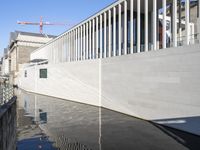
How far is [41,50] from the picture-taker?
4891 cm

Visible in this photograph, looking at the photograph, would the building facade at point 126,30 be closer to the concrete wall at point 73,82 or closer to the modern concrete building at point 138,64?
the modern concrete building at point 138,64

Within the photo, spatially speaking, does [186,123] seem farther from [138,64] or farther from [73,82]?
[73,82]

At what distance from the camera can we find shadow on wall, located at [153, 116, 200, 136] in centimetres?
1185

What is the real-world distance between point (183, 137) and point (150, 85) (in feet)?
15.5

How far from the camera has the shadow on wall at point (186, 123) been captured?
466 inches

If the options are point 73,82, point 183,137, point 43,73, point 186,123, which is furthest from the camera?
point 43,73

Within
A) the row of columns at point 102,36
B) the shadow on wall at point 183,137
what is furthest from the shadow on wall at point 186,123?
the row of columns at point 102,36

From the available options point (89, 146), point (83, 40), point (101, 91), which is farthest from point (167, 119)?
point (83, 40)

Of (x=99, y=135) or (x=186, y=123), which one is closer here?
(x=99, y=135)

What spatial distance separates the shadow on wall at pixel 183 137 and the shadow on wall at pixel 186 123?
23 centimetres

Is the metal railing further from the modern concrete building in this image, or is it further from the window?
the window

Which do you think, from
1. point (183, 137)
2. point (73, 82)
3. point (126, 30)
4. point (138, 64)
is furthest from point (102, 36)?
point (183, 137)

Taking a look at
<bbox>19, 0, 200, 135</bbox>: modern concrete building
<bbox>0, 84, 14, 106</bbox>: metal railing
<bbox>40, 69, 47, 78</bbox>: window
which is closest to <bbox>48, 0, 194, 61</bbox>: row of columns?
<bbox>19, 0, 200, 135</bbox>: modern concrete building

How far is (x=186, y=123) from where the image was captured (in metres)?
12.5
